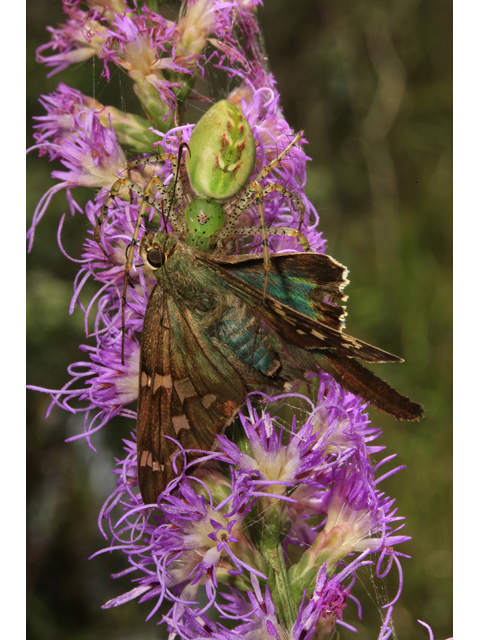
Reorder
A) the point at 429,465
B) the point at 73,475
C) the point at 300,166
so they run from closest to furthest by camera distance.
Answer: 1. the point at 300,166
2. the point at 73,475
3. the point at 429,465

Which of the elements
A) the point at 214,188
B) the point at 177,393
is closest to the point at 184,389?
the point at 177,393

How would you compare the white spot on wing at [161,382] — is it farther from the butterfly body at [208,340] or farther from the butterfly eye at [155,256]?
the butterfly eye at [155,256]

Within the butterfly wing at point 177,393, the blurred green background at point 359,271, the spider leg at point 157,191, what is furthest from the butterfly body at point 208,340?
the blurred green background at point 359,271

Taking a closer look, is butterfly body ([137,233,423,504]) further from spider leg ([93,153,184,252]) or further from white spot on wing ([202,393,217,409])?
spider leg ([93,153,184,252])

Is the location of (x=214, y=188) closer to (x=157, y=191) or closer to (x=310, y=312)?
(x=157, y=191)

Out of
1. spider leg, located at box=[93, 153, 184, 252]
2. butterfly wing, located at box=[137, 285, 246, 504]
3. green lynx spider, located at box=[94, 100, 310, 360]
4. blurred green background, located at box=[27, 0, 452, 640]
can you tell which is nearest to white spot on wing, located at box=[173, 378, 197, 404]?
butterfly wing, located at box=[137, 285, 246, 504]

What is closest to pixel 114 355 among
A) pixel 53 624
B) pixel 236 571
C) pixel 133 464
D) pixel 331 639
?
pixel 133 464
